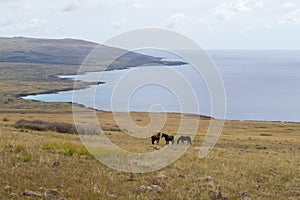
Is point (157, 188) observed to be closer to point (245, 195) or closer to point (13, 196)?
point (245, 195)

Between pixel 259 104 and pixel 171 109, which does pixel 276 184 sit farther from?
pixel 259 104

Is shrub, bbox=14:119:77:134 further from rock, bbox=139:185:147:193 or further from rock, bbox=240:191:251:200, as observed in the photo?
rock, bbox=240:191:251:200

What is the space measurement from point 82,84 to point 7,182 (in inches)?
6770

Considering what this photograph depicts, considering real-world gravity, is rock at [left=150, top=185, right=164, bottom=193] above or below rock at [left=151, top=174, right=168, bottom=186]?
below

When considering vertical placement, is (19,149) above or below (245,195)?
above

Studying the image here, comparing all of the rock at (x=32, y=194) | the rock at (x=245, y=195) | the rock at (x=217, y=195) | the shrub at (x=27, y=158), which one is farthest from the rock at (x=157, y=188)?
the shrub at (x=27, y=158)

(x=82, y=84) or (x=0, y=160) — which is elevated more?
(x=82, y=84)

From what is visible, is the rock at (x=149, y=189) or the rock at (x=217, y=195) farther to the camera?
the rock at (x=149, y=189)

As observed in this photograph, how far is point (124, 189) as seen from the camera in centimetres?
897

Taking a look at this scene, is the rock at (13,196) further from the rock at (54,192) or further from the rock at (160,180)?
the rock at (160,180)

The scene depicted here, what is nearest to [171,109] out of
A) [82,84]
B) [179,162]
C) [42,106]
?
[42,106]

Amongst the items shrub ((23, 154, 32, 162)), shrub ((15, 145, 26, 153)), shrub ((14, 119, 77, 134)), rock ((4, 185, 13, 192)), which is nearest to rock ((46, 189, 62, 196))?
rock ((4, 185, 13, 192))

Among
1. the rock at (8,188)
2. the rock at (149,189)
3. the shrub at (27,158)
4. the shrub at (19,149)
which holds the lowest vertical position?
the rock at (149,189)

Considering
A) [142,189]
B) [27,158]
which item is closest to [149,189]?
[142,189]
